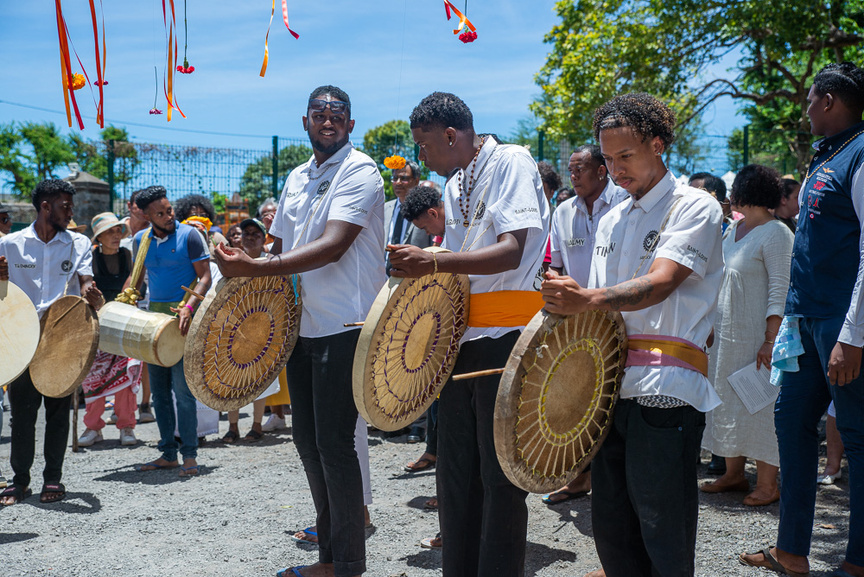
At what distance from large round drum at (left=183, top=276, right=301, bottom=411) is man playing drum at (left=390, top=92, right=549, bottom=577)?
0.95 m

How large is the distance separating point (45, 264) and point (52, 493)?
5.36ft

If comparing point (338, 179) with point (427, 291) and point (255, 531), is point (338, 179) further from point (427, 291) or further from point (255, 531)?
point (255, 531)

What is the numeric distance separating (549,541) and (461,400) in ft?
5.49

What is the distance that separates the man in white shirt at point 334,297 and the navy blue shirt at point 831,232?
6.49 ft

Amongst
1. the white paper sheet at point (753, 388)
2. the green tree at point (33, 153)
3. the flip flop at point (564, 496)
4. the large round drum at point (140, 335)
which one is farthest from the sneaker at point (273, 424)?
the green tree at point (33, 153)

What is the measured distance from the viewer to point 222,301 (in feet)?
11.7

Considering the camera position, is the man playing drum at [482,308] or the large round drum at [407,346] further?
the man playing drum at [482,308]

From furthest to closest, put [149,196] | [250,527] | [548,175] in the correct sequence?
[548,175] < [149,196] < [250,527]

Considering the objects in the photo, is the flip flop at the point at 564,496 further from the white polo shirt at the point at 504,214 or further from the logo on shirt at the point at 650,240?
the logo on shirt at the point at 650,240

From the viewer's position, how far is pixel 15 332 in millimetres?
4918

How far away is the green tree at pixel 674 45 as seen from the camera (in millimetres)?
13594

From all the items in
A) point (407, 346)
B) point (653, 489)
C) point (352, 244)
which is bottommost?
point (653, 489)

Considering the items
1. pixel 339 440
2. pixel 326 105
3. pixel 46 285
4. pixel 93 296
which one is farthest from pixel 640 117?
pixel 46 285

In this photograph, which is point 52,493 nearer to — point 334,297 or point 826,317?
point 334,297
